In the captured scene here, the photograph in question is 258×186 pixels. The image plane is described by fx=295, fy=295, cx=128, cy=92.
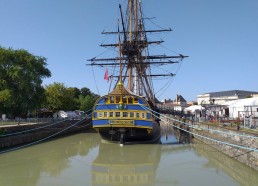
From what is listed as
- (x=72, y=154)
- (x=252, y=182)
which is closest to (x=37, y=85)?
(x=72, y=154)

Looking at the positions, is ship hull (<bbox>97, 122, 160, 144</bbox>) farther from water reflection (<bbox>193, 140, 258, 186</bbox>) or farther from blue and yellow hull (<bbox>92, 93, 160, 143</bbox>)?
water reflection (<bbox>193, 140, 258, 186</bbox>)

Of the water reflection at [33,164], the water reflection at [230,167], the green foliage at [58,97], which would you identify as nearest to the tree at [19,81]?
the water reflection at [33,164]

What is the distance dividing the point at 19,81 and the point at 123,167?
21.0 metres

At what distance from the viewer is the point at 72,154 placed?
2103 cm

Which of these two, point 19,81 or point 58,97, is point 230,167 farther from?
point 58,97

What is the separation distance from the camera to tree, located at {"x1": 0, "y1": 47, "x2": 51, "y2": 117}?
32344 millimetres

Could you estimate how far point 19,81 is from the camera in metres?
32.8

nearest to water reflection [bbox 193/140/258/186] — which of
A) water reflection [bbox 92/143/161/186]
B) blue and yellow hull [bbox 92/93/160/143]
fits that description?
water reflection [bbox 92/143/161/186]

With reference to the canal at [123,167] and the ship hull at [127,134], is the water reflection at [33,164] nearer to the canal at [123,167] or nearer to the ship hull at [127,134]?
the canal at [123,167]

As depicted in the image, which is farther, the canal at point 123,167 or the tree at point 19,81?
the tree at point 19,81

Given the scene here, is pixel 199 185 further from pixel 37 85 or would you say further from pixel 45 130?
pixel 37 85

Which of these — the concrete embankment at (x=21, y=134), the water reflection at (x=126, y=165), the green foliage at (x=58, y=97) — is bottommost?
the water reflection at (x=126, y=165)

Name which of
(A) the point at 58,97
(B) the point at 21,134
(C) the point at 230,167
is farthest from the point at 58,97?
(C) the point at 230,167

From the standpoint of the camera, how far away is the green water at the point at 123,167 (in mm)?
13156
